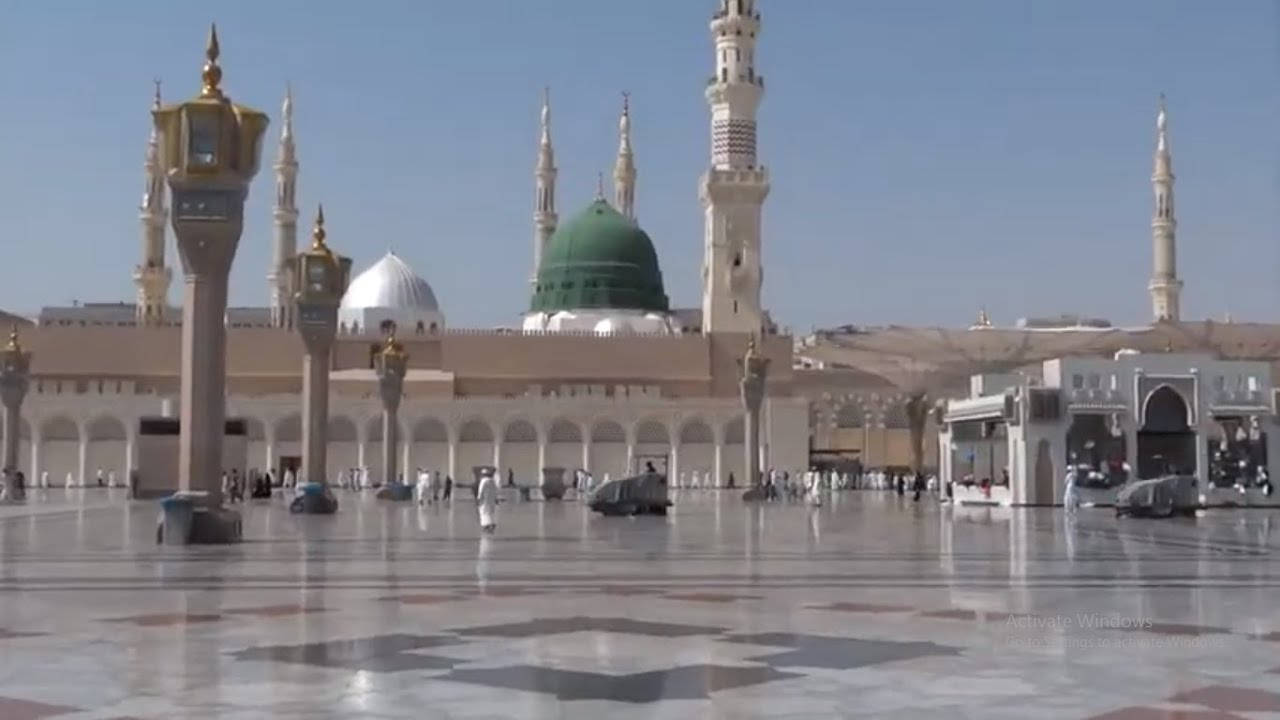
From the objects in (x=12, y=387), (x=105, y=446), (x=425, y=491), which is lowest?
(x=425, y=491)

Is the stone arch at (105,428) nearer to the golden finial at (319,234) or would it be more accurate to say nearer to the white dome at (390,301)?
the white dome at (390,301)

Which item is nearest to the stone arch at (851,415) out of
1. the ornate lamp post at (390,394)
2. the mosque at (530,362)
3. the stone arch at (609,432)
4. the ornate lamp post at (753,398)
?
the mosque at (530,362)

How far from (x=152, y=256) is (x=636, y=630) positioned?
53.8 metres

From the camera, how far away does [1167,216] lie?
176ft

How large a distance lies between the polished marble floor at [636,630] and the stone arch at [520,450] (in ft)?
111

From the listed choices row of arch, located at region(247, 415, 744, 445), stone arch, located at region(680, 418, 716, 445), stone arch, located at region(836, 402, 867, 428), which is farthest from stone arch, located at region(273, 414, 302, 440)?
stone arch, located at region(836, 402, 867, 428)

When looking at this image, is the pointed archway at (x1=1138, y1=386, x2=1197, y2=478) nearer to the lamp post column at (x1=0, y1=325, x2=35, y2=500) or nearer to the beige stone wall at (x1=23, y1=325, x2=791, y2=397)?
the lamp post column at (x1=0, y1=325, x2=35, y2=500)

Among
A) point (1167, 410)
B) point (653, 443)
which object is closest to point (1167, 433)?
point (1167, 410)

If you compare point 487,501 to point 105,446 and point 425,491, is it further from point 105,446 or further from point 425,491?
point 105,446

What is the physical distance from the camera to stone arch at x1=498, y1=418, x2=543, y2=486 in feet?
158

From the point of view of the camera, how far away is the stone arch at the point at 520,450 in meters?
Result: 48.2

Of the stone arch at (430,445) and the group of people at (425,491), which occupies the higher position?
the stone arch at (430,445)

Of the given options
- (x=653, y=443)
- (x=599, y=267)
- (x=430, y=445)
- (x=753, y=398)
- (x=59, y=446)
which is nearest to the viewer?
(x=753, y=398)

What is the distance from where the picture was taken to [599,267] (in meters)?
60.9
